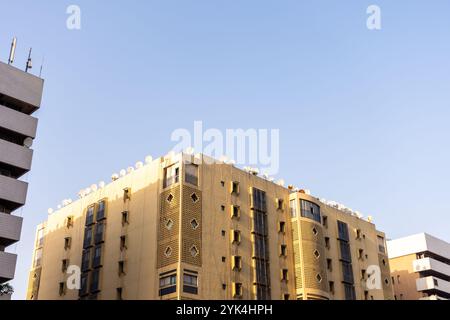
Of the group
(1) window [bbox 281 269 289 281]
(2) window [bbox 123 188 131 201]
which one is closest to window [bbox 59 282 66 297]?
(2) window [bbox 123 188 131 201]

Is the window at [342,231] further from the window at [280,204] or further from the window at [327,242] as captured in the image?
the window at [280,204]

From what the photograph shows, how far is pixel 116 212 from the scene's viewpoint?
216 ft

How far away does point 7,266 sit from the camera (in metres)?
52.8

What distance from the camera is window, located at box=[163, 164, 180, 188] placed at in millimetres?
60500

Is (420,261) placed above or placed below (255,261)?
above

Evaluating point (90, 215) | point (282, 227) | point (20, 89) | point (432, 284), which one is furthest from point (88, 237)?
point (432, 284)

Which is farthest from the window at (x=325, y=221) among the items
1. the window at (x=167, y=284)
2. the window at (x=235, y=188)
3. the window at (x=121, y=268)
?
the window at (x=121, y=268)

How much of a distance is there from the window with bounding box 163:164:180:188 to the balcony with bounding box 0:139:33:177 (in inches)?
544

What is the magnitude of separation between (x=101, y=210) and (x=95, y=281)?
8.31 meters
